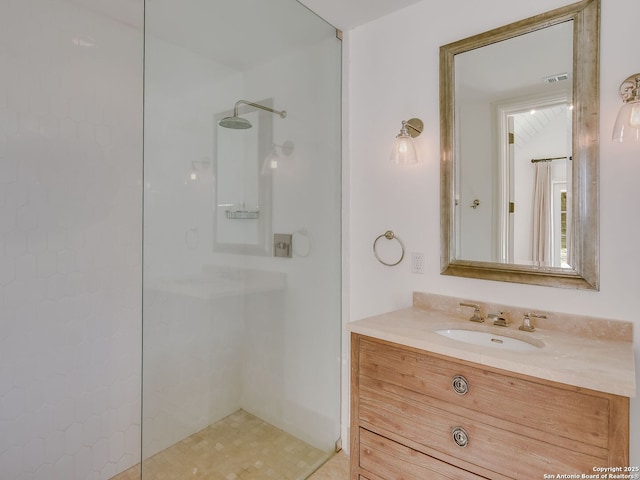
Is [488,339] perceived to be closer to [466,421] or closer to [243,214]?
[466,421]

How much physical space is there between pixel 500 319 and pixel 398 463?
0.71 meters

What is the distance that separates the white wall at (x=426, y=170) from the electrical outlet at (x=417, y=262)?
0.03m

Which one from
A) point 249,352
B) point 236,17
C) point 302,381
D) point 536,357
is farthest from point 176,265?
point 536,357

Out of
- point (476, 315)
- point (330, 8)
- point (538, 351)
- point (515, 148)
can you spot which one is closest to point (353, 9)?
point (330, 8)

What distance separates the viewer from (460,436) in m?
1.22

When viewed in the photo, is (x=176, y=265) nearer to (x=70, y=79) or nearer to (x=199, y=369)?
(x=199, y=369)

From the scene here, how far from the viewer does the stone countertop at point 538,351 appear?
1.01 meters

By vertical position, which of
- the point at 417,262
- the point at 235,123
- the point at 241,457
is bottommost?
the point at 241,457

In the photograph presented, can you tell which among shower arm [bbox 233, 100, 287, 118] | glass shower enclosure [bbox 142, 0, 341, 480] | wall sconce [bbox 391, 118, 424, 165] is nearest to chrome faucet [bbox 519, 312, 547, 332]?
wall sconce [bbox 391, 118, 424, 165]

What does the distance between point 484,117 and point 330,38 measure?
1.02 m

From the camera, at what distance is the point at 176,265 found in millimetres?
1460

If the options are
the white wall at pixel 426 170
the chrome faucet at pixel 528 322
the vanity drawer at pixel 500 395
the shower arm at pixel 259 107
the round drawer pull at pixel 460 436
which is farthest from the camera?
the shower arm at pixel 259 107

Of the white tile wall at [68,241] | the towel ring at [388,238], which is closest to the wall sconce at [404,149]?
the towel ring at [388,238]

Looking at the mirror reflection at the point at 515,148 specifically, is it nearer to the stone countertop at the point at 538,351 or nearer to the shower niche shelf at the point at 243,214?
the stone countertop at the point at 538,351
